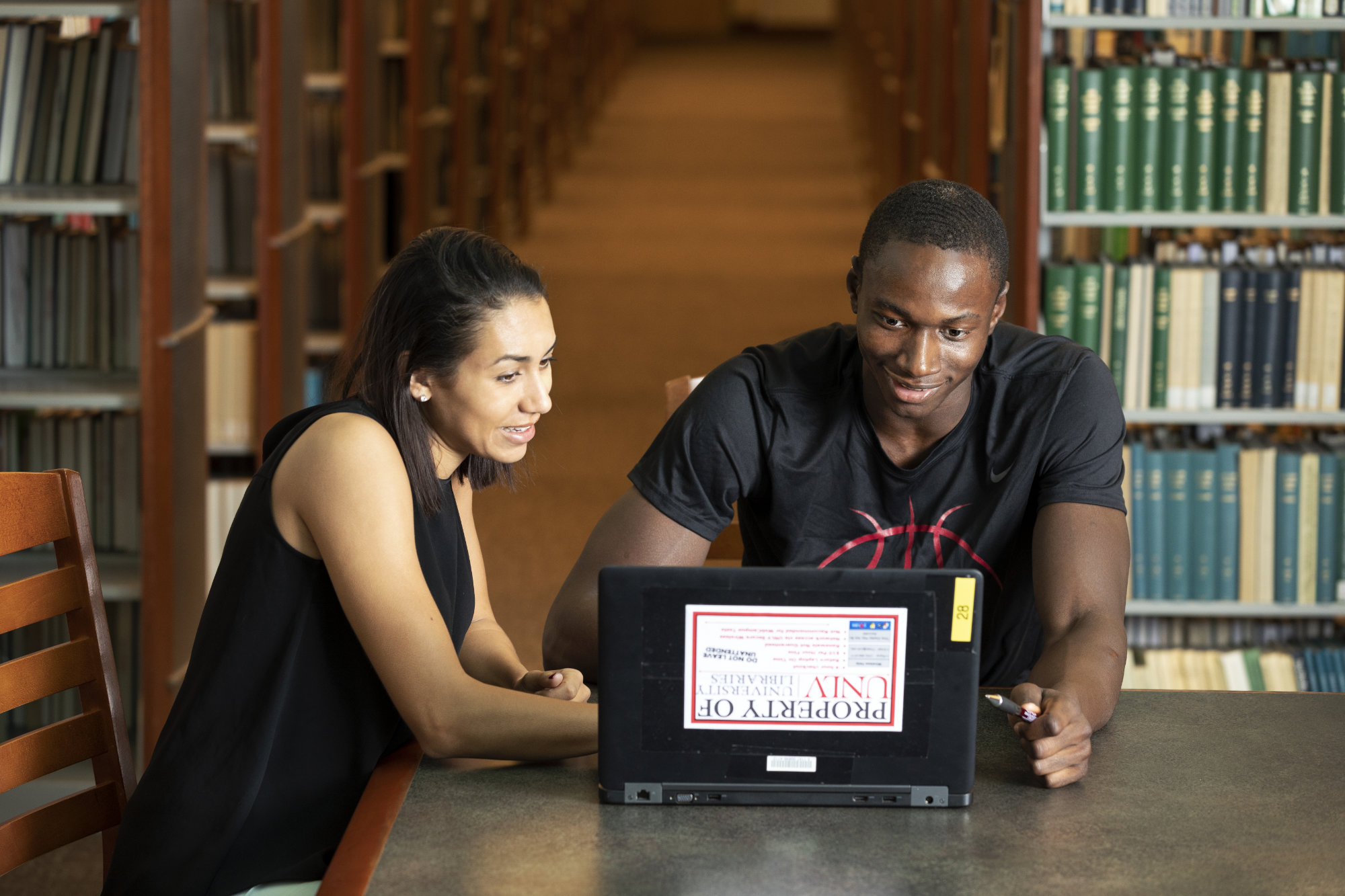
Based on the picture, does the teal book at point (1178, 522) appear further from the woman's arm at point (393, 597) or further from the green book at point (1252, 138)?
the woman's arm at point (393, 597)

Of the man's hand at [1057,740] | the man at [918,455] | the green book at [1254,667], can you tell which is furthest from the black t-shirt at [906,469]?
the green book at [1254,667]

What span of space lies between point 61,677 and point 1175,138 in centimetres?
218

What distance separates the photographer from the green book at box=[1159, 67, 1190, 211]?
8.79 feet

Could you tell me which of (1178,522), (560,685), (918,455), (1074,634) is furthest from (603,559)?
(1178,522)

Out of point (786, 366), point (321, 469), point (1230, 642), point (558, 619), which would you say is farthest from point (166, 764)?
point (1230, 642)

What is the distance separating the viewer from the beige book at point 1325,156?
266cm

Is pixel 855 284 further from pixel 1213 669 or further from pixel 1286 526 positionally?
pixel 1213 669

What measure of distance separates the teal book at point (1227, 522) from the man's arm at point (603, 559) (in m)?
1.46

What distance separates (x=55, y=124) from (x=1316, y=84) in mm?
2429

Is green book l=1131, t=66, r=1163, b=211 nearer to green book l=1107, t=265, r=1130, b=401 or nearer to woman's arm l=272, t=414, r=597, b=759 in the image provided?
green book l=1107, t=265, r=1130, b=401

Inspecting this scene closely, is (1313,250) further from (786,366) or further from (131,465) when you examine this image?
(131,465)

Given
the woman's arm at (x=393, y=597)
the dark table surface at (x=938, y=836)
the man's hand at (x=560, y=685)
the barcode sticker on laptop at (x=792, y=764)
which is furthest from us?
the man's hand at (x=560, y=685)

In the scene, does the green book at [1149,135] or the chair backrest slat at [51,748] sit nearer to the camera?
the chair backrest slat at [51,748]

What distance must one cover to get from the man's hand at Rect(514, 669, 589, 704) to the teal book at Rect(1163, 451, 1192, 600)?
1.72 metres
